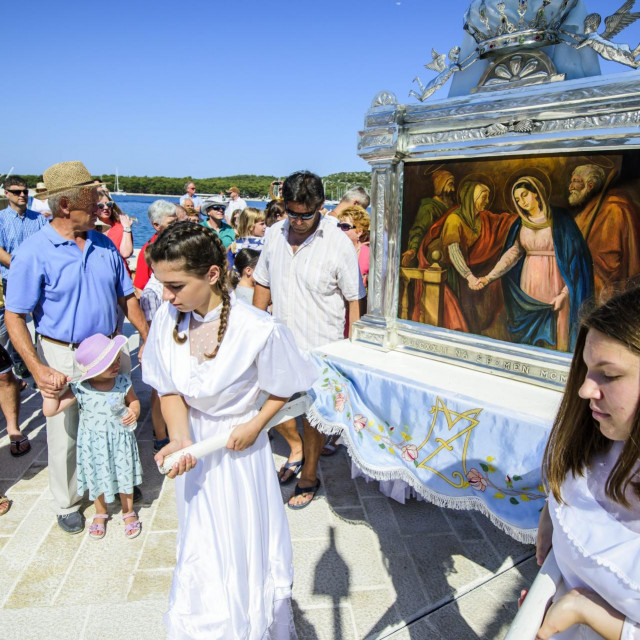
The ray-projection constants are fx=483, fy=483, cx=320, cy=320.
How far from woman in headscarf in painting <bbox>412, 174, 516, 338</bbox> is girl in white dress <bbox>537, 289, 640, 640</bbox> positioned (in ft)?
4.31

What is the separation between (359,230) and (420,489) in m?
3.03

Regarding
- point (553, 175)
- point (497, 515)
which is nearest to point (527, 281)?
point (553, 175)

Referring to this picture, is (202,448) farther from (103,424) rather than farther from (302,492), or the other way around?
(302,492)

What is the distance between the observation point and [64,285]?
2711mm

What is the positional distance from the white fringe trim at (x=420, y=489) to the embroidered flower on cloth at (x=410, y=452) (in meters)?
0.06

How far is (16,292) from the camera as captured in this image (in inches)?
104

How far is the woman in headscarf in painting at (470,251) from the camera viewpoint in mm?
2406

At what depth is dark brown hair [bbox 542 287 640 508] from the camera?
980 mm

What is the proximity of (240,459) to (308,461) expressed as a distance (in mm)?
1453

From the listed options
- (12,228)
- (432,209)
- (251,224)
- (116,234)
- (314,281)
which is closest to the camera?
(432,209)

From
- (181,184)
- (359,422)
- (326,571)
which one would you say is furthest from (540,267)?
(181,184)

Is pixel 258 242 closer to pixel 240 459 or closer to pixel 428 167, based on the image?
pixel 428 167

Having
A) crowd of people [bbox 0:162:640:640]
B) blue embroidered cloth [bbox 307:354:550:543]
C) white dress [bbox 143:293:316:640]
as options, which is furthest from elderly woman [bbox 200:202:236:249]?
white dress [bbox 143:293:316:640]

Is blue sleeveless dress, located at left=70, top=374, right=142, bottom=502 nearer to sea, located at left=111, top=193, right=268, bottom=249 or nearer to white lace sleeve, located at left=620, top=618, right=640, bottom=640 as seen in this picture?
white lace sleeve, located at left=620, top=618, right=640, bottom=640
